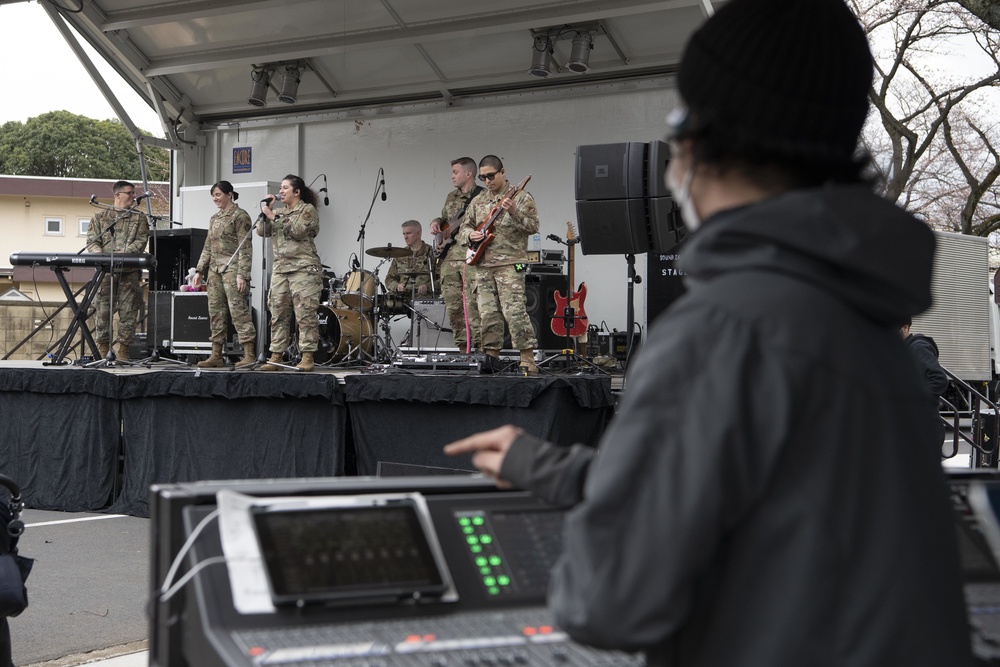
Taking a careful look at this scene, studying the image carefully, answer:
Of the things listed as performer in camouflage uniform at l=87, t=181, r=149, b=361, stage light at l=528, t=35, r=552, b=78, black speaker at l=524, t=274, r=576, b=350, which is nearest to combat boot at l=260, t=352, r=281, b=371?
performer in camouflage uniform at l=87, t=181, r=149, b=361

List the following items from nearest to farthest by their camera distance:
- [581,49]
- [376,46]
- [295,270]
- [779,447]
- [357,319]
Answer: [779,447]
[295,270]
[581,49]
[357,319]
[376,46]

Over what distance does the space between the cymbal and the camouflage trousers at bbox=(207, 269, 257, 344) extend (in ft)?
5.43

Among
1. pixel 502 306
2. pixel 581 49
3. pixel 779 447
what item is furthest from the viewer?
pixel 581 49

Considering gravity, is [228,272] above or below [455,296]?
above

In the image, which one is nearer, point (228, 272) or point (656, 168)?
point (656, 168)

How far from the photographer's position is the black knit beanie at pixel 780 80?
1.04 m

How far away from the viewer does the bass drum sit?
38.6 ft

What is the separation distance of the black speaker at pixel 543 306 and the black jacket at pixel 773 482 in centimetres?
1052

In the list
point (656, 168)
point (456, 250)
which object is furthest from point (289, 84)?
point (656, 168)

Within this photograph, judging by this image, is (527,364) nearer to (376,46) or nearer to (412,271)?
(412,271)

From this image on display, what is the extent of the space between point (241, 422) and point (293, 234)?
2803 millimetres

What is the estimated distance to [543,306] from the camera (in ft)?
38.2

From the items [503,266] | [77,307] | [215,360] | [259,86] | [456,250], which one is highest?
[259,86]

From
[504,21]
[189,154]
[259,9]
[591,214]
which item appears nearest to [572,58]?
[504,21]
